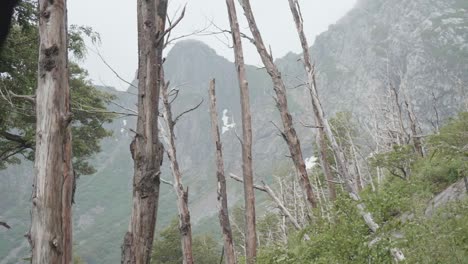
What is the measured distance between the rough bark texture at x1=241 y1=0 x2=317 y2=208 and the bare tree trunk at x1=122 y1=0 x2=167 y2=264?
632cm

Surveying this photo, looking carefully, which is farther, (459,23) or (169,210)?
(169,210)

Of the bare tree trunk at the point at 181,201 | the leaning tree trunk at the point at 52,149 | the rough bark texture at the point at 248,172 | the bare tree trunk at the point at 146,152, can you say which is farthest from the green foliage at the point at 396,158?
the leaning tree trunk at the point at 52,149

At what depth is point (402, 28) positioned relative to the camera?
127062 mm

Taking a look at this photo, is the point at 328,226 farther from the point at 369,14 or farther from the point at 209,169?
the point at 209,169

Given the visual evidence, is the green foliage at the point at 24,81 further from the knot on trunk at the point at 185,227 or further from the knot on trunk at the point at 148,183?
the knot on trunk at the point at 148,183

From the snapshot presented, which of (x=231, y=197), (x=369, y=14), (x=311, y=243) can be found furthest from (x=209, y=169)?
(x=311, y=243)

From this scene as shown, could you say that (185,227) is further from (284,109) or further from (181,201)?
(284,109)

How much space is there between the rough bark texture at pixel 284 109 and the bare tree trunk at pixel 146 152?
20.7ft

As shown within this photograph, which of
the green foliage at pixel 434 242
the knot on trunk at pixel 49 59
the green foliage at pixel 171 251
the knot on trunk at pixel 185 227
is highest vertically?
the knot on trunk at pixel 49 59

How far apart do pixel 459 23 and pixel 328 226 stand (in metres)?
123

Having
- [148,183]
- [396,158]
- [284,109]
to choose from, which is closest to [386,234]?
[148,183]

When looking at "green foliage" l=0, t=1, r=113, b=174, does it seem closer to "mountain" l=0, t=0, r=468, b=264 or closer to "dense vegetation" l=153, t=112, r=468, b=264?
"dense vegetation" l=153, t=112, r=468, b=264

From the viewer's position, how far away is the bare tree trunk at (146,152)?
11.0 feet

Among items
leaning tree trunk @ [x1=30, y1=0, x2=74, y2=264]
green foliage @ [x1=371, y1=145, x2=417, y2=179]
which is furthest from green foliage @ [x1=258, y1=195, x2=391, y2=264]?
green foliage @ [x1=371, y1=145, x2=417, y2=179]
